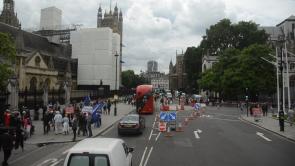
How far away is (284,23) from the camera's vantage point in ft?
368

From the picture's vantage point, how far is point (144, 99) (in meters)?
44.4

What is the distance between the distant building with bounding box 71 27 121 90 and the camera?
8406 cm

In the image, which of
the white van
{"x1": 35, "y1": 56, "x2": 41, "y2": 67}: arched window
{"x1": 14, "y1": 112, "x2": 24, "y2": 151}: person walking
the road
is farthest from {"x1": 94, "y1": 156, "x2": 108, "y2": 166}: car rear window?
{"x1": 35, "y1": 56, "x2": 41, "y2": 67}: arched window

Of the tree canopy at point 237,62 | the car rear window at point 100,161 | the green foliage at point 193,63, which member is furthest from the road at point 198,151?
the green foliage at point 193,63

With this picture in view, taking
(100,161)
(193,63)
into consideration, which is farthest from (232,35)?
(100,161)

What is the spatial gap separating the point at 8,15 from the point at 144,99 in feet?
237

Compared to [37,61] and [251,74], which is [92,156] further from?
[251,74]

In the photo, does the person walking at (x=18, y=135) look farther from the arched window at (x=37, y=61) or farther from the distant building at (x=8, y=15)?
the distant building at (x=8, y=15)

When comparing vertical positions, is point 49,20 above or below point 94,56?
above

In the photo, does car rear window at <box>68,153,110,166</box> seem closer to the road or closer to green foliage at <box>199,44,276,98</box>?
the road

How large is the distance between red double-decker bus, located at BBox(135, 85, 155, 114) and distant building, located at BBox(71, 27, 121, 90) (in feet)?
130

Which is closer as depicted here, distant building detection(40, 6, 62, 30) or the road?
the road

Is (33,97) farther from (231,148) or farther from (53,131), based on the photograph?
(231,148)

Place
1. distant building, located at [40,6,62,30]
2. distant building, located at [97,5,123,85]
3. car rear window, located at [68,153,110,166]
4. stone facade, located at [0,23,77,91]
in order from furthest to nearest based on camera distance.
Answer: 1. distant building, located at [97,5,123,85]
2. distant building, located at [40,6,62,30]
3. stone facade, located at [0,23,77,91]
4. car rear window, located at [68,153,110,166]
